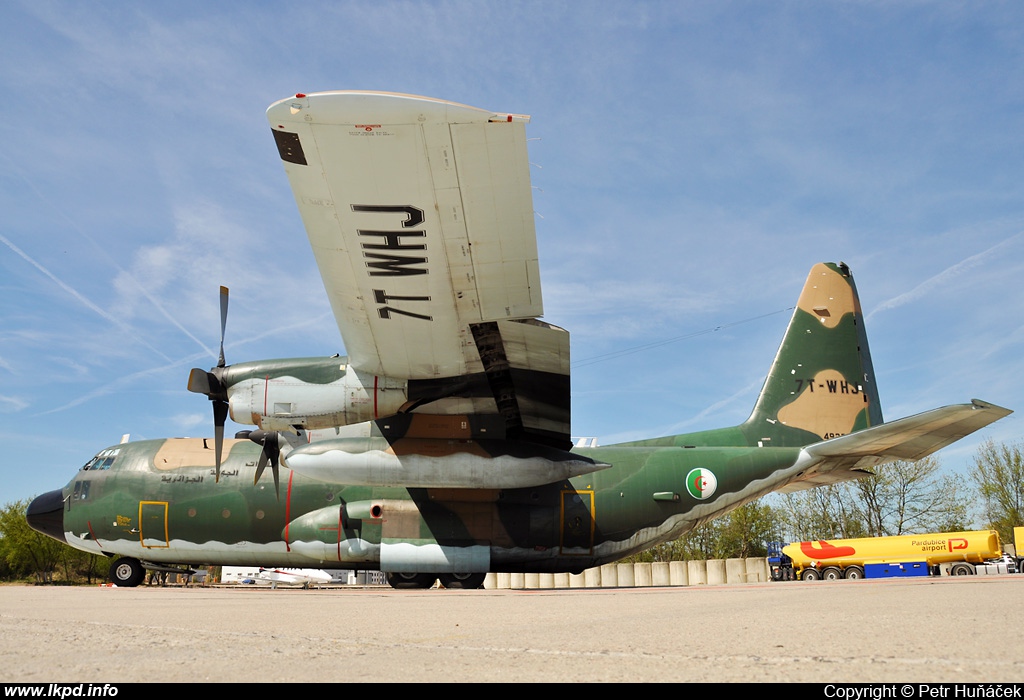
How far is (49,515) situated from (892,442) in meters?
19.0

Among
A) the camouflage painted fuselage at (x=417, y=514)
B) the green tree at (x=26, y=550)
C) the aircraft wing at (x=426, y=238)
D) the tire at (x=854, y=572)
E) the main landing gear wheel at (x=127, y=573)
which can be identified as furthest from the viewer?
the green tree at (x=26, y=550)

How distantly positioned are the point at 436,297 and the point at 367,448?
433cm

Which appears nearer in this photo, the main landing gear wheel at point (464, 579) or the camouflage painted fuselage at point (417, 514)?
the camouflage painted fuselage at point (417, 514)

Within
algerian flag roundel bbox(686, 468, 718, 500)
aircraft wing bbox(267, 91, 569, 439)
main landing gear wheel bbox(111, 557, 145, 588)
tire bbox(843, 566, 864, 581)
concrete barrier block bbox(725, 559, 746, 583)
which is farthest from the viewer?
tire bbox(843, 566, 864, 581)

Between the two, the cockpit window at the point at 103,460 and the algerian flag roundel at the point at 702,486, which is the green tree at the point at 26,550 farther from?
the algerian flag roundel at the point at 702,486

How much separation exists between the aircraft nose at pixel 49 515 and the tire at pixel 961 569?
30810 mm

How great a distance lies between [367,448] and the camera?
12883mm

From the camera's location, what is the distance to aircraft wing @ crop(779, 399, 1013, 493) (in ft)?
39.8

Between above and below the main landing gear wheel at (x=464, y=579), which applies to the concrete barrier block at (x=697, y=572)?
below

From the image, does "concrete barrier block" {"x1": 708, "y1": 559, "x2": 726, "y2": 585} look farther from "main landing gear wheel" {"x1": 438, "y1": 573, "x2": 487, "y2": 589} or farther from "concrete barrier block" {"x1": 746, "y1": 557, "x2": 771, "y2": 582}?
"main landing gear wheel" {"x1": 438, "y1": 573, "x2": 487, "y2": 589}

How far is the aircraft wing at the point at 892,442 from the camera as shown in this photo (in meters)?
12.1

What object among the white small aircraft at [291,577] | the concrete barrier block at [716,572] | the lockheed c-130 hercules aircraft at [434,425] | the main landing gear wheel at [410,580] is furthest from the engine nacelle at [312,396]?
the white small aircraft at [291,577]

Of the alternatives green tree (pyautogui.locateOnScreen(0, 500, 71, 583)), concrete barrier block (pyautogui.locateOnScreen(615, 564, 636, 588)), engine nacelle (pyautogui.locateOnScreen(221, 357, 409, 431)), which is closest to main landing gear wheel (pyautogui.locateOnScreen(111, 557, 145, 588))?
engine nacelle (pyautogui.locateOnScreen(221, 357, 409, 431))
